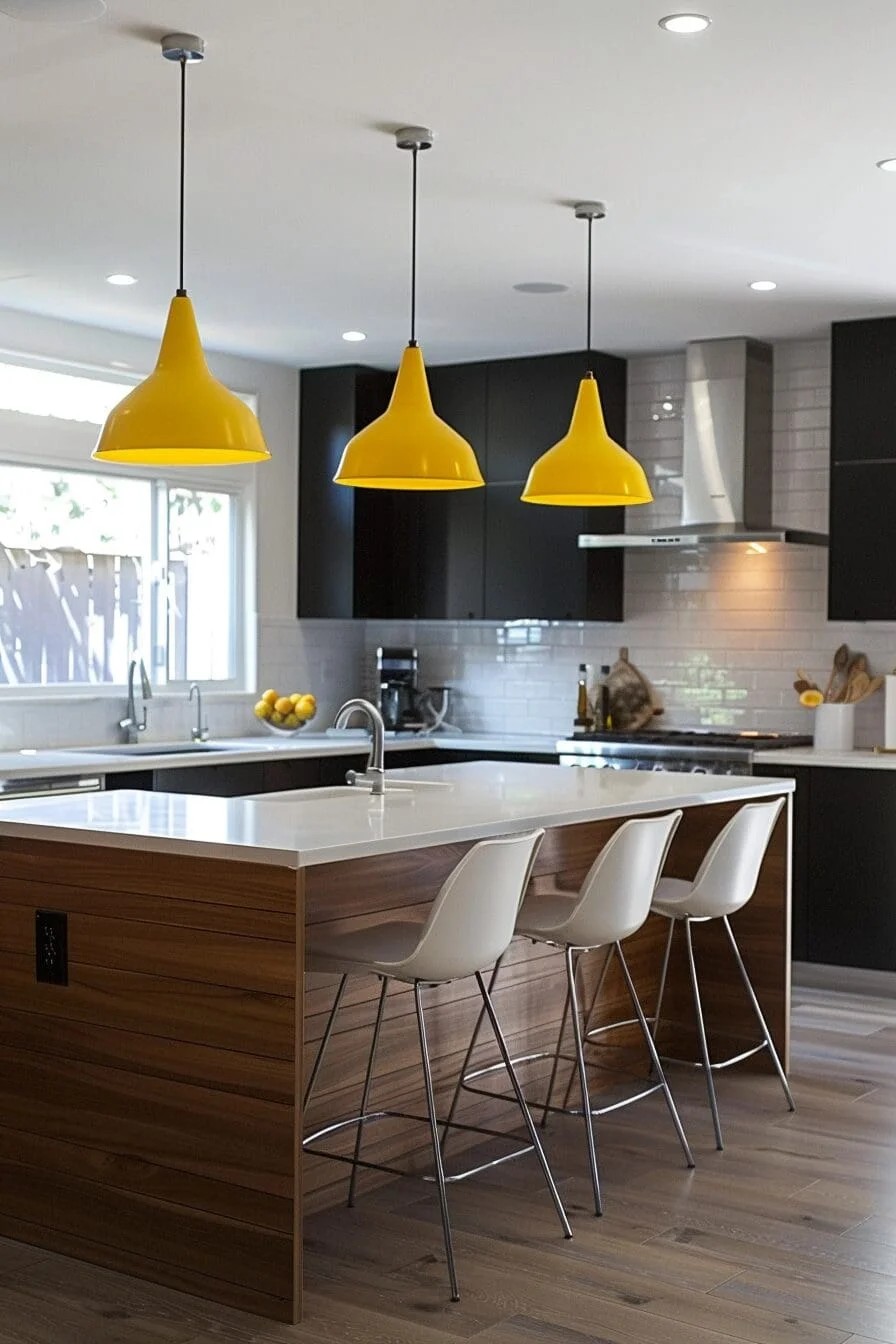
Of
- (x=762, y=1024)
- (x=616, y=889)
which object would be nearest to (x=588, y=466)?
(x=616, y=889)

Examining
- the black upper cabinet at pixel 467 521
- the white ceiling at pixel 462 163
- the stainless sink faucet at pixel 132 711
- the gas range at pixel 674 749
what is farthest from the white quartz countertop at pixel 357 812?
the black upper cabinet at pixel 467 521

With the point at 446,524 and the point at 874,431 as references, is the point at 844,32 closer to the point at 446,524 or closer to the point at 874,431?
the point at 874,431

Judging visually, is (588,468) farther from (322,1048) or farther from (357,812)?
(322,1048)

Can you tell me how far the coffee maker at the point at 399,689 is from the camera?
8078 mm

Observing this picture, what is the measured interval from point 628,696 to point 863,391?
1817 mm

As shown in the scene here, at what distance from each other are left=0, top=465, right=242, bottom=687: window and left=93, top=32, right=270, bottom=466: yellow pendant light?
3.02m

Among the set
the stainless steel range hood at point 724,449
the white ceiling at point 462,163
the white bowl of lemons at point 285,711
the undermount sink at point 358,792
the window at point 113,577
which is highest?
the white ceiling at point 462,163

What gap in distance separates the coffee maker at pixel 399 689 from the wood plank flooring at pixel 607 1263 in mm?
3520

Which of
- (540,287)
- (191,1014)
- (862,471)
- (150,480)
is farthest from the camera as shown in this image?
(150,480)

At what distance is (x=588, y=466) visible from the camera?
4.98 meters

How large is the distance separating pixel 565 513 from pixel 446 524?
0.63 meters

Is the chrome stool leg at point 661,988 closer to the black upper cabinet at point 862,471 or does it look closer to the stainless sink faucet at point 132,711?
the black upper cabinet at point 862,471

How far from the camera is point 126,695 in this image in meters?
7.22

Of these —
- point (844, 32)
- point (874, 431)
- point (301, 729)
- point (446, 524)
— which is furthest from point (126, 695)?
point (844, 32)
